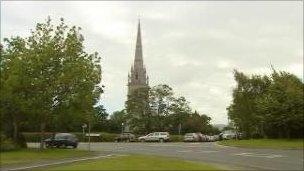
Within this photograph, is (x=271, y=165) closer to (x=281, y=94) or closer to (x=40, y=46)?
(x=40, y=46)

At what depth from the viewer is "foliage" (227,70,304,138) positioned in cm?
5781

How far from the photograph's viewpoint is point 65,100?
42.2 meters

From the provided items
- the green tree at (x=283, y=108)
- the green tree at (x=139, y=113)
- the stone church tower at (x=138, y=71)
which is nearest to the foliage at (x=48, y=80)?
the green tree at (x=283, y=108)

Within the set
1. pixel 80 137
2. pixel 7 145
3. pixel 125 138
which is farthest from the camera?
pixel 125 138

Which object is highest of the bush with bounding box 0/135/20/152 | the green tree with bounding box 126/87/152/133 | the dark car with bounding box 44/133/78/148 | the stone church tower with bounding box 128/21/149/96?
the stone church tower with bounding box 128/21/149/96

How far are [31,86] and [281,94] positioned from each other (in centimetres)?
2789

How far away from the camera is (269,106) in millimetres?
58844

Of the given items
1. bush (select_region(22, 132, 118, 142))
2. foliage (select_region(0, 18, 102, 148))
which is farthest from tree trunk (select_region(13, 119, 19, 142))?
bush (select_region(22, 132, 118, 142))

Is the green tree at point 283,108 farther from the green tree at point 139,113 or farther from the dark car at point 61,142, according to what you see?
the green tree at point 139,113

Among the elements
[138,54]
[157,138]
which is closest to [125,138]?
[157,138]

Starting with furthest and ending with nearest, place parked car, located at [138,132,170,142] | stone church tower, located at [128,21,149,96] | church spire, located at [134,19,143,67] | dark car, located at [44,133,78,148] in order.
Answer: church spire, located at [134,19,143,67]
stone church tower, located at [128,21,149,96]
parked car, located at [138,132,170,142]
dark car, located at [44,133,78,148]

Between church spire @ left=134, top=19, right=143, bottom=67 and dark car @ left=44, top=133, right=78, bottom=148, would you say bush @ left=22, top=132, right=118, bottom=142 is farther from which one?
church spire @ left=134, top=19, right=143, bottom=67

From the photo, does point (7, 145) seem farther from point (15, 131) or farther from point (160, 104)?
point (160, 104)

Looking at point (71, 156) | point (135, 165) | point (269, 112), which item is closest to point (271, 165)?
point (135, 165)
